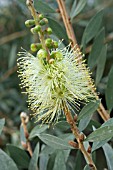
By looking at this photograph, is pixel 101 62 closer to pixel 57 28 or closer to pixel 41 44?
pixel 57 28

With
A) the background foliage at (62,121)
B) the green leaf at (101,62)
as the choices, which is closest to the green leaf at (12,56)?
the background foliage at (62,121)

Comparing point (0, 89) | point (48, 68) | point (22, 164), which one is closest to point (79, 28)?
point (0, 89)

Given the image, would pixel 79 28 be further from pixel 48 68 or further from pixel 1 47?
pixel 48 68

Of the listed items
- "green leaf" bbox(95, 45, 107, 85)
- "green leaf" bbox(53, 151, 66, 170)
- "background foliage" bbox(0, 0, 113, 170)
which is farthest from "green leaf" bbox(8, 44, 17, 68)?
"green leaf" bbox(53, 151, 66, 170)

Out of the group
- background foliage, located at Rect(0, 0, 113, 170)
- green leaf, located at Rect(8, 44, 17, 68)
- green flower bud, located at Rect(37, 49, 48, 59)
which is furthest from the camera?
green leaf, located at Rect(8, 44, 17, 68)

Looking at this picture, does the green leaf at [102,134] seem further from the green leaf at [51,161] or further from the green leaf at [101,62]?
the green leaf at [101,62]

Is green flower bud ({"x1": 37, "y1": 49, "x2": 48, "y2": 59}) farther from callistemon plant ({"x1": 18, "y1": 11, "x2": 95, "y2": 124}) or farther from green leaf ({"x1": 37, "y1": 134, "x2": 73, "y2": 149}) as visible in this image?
green leaf ({"x1": 37, "y1": 134, "x2": 73, "y2": 149})

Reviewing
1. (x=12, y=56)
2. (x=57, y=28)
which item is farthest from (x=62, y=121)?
(x=12, y=56)
